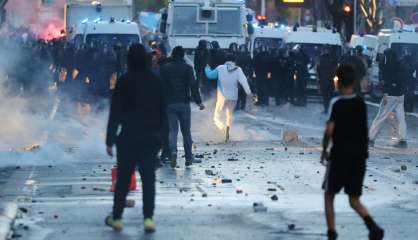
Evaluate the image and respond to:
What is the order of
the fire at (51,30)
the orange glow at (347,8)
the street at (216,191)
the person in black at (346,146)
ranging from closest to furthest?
the person in black at (346,146), the street at (216,191), the orange glow at (347,8), the fire at (51,30)

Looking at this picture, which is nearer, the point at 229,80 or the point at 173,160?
the point at 173,160

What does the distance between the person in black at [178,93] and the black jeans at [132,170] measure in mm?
6036

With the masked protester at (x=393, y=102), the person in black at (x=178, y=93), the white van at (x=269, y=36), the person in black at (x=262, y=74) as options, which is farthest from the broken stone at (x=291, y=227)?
the white van at (x=269, y=36)

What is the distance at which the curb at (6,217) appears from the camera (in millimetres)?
→ 12273

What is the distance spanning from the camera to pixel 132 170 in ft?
41.9

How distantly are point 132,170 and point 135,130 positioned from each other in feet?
1.22

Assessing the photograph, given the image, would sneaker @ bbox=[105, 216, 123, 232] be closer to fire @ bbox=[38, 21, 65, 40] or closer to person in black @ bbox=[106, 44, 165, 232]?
person in black @ bbox=[106, 44, 165, 232]

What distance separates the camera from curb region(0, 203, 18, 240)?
1227 cm

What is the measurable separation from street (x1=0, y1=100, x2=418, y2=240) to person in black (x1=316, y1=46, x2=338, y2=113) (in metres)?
8.73

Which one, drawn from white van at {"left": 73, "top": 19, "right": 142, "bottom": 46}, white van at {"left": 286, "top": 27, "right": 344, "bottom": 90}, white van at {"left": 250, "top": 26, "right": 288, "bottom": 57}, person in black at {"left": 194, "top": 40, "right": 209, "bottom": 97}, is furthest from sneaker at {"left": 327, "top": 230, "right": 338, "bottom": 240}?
white van at {"left": 250, "top": 26, "right": 288, "bottom": 57}

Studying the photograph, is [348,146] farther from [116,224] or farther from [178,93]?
[178,93]

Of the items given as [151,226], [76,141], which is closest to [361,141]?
[151,226]

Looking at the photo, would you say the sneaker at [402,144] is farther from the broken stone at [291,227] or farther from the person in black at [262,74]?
the person in black at [262,74]

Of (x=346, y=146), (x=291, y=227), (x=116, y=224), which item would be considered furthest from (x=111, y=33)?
(x=346, y=146)
